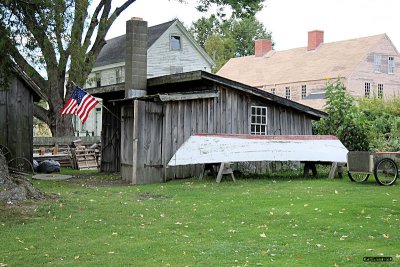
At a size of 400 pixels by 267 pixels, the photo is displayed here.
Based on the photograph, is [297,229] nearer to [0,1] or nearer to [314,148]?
[0,1]

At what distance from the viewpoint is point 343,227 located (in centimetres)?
904

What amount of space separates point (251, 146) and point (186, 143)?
2.08 metres

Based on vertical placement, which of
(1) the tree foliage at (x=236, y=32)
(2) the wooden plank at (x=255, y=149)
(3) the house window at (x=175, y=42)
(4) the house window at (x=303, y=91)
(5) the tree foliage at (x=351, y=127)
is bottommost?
(2) the wooden plank at (x=255, y=149)

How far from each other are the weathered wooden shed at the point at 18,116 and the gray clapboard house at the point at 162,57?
1995 centimetres

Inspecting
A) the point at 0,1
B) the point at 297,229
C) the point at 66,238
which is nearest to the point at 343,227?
the point at 297,229

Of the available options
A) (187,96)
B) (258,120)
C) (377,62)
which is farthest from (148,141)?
(377,62)

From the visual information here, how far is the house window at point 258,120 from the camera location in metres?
19.9

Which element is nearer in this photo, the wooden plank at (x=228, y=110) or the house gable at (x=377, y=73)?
the wooden plank at (x=228, y=110)

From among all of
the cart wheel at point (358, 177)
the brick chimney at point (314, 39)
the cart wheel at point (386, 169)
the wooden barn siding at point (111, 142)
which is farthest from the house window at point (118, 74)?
the cart wheel at point (386, 169)

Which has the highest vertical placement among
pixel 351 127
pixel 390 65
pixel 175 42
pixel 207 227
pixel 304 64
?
pixel 175 42

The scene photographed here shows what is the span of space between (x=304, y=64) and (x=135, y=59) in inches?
1286

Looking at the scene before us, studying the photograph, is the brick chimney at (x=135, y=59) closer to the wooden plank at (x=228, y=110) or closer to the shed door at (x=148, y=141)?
the shed door at (x=148, y=141)

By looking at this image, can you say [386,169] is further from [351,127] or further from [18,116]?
[18,116]

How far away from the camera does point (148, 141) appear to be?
17.4m
